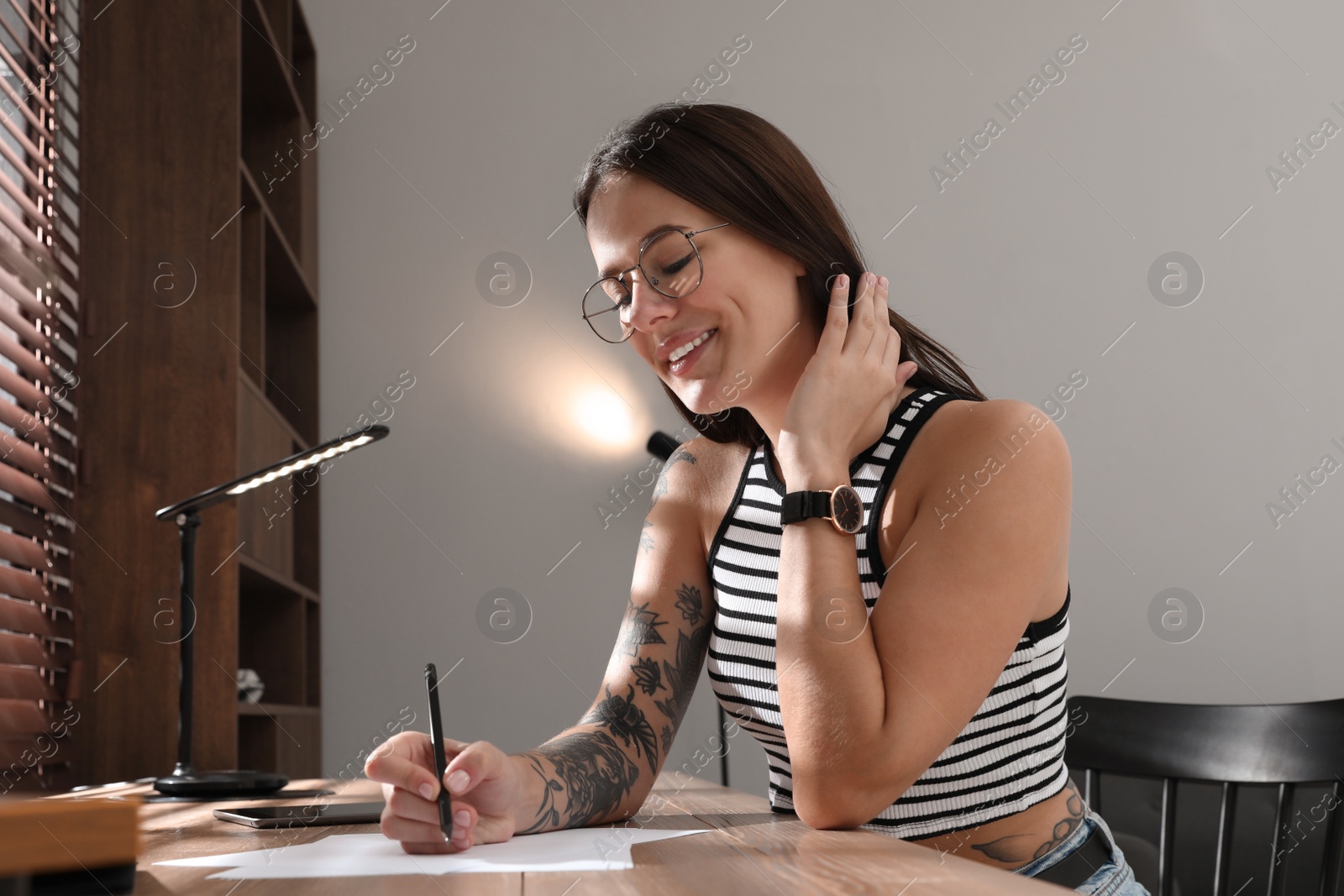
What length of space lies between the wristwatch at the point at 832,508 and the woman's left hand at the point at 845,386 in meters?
0.03

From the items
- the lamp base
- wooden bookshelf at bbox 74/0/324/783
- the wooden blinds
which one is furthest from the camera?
wooden bookshelf at bbox 74/0/324/783

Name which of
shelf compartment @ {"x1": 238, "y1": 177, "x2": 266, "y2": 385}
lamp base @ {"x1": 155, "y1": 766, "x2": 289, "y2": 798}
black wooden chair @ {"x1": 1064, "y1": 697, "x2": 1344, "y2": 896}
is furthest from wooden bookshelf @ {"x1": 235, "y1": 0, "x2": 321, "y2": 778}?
black wooden chair @ {"x1": 1064, "y1": 697, "x2": 1344, "y2": 896}

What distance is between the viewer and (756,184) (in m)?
1.13

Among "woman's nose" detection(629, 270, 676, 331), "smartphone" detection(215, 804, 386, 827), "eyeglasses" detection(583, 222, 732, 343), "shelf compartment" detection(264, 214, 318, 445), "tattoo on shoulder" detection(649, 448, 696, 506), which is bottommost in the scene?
"smartphone" detection(215, 804, 386, 827)

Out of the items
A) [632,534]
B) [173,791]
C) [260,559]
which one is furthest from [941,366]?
[632,534]

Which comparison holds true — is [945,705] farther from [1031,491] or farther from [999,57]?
[999,57]

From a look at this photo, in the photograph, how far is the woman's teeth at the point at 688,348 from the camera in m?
1.16

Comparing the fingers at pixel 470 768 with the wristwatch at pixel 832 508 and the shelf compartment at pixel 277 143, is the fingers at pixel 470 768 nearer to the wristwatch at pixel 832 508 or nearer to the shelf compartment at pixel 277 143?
the wristwatch at pixel 832 508

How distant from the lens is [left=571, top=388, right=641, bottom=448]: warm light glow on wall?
2869mm

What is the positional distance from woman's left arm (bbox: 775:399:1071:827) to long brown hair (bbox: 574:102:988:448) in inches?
6.7

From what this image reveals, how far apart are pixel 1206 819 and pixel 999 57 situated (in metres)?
2.14

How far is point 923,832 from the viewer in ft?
3.23

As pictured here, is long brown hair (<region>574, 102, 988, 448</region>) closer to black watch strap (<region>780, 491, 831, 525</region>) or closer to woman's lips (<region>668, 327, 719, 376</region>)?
woman's lips (<region>668, 327, 719, 376</region>)

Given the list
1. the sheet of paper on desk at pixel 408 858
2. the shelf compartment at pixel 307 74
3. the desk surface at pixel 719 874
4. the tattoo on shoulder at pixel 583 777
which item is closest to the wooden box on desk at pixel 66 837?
the desk surface at pixel 719 874
